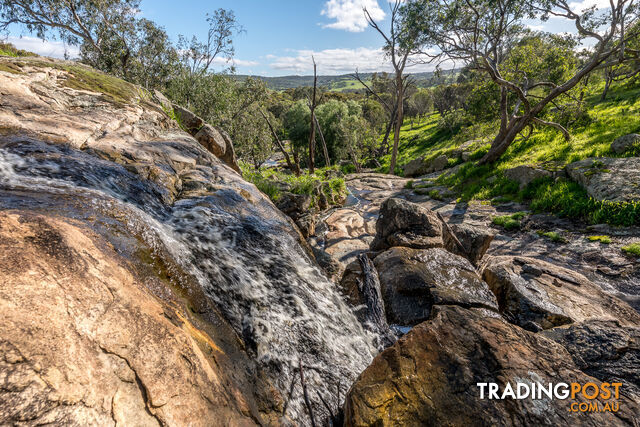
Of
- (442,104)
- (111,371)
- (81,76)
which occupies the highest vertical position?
(442,104)

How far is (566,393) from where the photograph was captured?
249cm

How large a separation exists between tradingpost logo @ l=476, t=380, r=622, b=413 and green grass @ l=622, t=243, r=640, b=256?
6.34 metres

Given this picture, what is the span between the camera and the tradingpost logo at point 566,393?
7.95ft

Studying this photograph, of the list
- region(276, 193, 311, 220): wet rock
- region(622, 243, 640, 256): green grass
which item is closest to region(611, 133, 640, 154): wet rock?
region(622, 243, 640, 256): green grass

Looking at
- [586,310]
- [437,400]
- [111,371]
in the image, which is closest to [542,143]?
[586,310]

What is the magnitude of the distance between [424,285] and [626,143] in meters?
11.3

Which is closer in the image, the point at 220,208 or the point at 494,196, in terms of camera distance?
the point at 220,208

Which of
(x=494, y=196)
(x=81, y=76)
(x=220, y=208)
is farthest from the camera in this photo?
(x=494, y=196)

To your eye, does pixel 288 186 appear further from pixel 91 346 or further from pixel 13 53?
pixel 91 346

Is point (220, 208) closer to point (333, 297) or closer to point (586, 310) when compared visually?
point (333, 297)

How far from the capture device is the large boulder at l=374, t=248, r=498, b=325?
184 inches

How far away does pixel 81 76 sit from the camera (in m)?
7.24

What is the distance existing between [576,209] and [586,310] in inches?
230

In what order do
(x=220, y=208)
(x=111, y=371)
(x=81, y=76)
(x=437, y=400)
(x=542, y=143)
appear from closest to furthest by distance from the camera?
(x=111, y=371) → (x=437, y=400) → (x=220, y=208) → (x=81, y=76) → (x=542, y=143)
